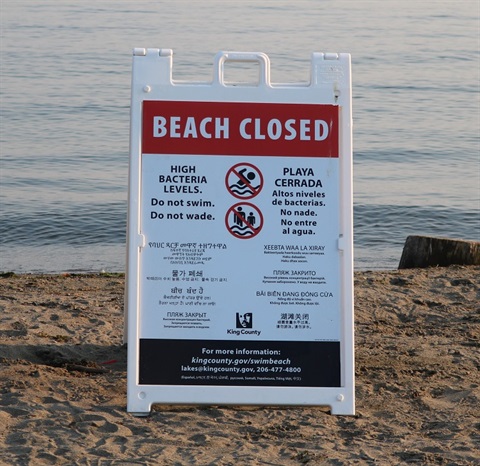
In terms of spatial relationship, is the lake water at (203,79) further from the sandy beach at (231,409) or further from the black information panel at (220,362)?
the black information panel at (220,362)

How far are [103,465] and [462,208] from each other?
12956 millimetres

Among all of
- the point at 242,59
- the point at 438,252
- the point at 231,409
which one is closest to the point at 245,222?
the point at 242,59

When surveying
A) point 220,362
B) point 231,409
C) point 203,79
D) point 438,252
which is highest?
point 203,79

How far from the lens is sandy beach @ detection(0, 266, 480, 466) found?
4.60 m

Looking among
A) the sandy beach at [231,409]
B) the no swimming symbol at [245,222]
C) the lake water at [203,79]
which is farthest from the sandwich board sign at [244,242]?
the lake water at [203,79]

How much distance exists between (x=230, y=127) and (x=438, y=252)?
18.7 ft

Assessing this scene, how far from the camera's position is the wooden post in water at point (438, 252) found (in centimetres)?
1005

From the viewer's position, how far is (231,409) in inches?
206

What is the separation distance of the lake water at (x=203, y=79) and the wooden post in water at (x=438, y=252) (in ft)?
8.40

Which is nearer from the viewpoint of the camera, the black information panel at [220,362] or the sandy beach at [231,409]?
the sandy beach at [231,409]

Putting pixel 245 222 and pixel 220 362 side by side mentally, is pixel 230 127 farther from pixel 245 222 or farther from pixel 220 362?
pixel 220 362

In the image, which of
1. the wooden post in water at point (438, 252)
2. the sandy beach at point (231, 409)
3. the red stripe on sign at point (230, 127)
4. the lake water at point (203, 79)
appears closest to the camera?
the sandy beach at point (231, 409)

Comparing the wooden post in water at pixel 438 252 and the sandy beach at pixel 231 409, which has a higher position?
the wooden post in water at pixel 438 252

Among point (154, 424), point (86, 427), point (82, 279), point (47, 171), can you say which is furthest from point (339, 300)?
point (47, 171)
